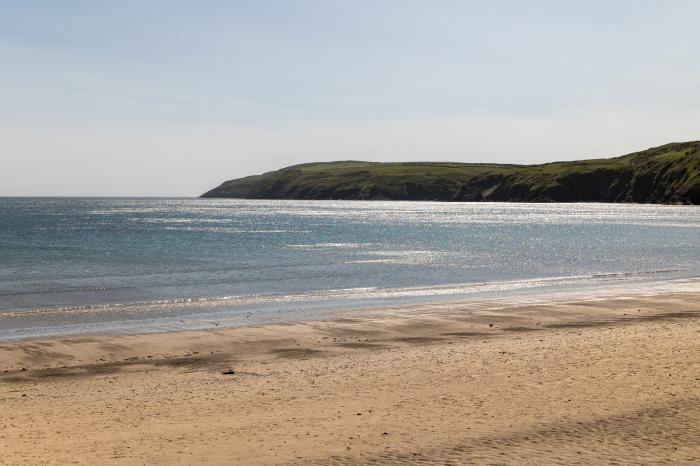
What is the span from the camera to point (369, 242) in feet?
287

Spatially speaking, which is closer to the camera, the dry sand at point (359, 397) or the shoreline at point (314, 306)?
the dry sand at point (359, 397)

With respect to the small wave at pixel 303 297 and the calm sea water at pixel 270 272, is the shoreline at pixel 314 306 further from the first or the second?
the calm sea water at pixel 270 272

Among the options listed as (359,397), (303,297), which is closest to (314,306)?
(303,297)

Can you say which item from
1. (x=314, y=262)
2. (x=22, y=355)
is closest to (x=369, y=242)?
(x=314, y=262)

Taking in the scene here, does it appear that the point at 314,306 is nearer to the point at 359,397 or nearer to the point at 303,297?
the point at 303,297

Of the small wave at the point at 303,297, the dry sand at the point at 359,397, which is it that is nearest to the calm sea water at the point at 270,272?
the small wave at the point at 303,297

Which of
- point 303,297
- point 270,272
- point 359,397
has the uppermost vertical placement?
point 359,397

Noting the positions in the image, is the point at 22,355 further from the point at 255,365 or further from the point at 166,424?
the point at 166,424

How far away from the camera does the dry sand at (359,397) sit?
495 inches

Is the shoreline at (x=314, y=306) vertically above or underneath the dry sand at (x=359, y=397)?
underneath

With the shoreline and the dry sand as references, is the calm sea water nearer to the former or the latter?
the shoreline

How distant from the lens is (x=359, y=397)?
1634 centimetres

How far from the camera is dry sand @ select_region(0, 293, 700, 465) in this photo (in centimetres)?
1256

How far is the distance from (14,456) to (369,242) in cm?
7575
